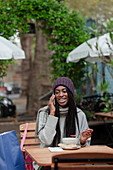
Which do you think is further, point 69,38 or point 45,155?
point 69,38

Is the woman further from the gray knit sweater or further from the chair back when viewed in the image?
the chair back

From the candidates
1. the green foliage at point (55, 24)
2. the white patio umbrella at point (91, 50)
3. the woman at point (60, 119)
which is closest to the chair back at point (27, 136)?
the woman at point (60, 119)

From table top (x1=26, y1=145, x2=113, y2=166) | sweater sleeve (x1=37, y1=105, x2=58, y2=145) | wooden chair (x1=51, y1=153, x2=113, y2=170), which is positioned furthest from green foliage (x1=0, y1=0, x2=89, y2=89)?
wooden chair (x1=51, y1=153, x2=113, y2=170)

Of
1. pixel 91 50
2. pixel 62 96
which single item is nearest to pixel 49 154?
pixel 62 96

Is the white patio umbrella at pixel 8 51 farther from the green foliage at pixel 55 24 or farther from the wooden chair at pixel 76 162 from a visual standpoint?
the wooden chair at pixel 76 162

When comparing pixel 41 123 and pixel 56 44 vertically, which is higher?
pixel 56 44

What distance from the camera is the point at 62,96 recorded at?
146 inches

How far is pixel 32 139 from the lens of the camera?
4582 millimetres

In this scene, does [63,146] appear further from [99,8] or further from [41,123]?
[99,8]

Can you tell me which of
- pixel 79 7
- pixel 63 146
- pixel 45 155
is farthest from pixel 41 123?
pixel 79 7

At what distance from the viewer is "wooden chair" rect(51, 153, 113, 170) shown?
2.20 meters

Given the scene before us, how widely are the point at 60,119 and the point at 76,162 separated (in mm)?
1449

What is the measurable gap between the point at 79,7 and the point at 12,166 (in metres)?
25.1

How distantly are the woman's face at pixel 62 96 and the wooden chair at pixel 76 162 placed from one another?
1.45 meters
